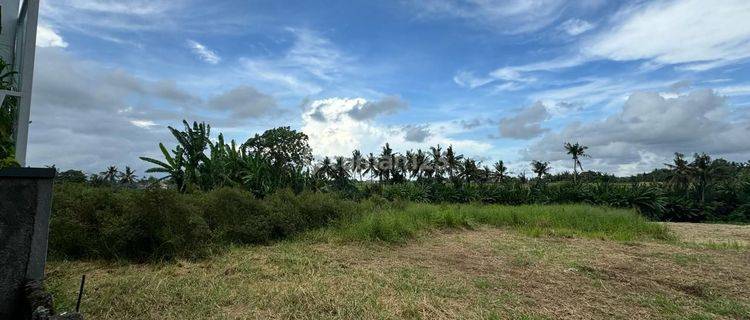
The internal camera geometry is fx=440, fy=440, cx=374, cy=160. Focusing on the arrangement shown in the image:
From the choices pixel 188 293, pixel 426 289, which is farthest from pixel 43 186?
pixel 426 289

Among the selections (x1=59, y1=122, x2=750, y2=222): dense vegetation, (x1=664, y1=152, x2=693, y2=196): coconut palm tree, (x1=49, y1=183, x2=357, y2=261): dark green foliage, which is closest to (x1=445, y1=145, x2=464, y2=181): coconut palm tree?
(x1=59, y1=122, x2=750, y2=222): dense vegetation

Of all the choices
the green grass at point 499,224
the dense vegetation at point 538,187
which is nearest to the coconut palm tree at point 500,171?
the dense vegetation at point 538,187

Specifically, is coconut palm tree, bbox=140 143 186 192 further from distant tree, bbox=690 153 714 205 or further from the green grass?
distant tree, bbox=690 153 714 205

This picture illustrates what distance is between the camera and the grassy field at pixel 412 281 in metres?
4.37

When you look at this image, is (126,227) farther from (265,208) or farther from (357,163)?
(357,163)

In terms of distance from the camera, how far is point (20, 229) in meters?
3.26

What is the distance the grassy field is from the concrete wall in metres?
0.84

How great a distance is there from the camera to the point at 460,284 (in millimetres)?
5562

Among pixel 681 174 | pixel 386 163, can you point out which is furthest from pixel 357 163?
pixel 681 174

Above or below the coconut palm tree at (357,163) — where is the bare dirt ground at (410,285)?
below

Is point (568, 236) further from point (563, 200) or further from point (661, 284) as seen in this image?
point (563, 200)

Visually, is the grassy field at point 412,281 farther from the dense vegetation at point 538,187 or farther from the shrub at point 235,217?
the dense vegetation at point 538,187

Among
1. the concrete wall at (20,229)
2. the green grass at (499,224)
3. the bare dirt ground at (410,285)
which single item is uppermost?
the concrete wall at (20,229)

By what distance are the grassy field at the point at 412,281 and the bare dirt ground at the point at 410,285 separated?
0.06ft
